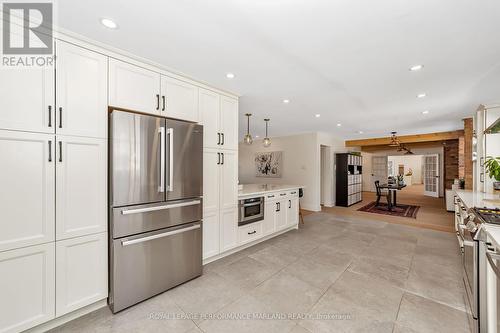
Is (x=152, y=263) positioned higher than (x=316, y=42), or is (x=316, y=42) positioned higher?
(x=316, y=42)

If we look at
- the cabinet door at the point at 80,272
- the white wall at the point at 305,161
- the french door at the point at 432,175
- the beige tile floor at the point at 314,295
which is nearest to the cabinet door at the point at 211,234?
the beige tile floor at the point at 314,295

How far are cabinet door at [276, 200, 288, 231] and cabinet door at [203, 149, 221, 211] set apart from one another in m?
1.49

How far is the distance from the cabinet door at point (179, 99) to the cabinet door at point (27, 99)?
933 millimetres

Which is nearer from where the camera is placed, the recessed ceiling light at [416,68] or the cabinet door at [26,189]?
the cabinet door at [26,189]

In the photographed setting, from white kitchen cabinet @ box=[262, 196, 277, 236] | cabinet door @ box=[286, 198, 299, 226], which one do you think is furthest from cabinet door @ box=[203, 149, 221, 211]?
cabinet door @ box=[286, 198, 299, 226]

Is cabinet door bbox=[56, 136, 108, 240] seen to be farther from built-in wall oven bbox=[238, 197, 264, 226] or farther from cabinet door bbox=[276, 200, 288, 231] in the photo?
cabinet door bbox=[276, 200, 288, 231]

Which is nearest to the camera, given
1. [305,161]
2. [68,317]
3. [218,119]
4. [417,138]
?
[68,317]

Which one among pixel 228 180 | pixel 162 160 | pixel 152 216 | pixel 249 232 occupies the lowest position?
pixel 249 232

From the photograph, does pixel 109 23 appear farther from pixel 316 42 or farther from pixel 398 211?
pixel 398 211

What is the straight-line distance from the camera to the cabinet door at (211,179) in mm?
2707

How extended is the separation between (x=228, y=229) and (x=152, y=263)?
1.16 metres

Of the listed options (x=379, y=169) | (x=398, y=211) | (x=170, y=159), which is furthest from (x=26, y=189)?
(x=379, y=169)

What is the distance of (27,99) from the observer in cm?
154

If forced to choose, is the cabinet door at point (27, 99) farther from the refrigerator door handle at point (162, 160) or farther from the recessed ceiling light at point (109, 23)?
the refrigerator door handle at point (162, 160)
